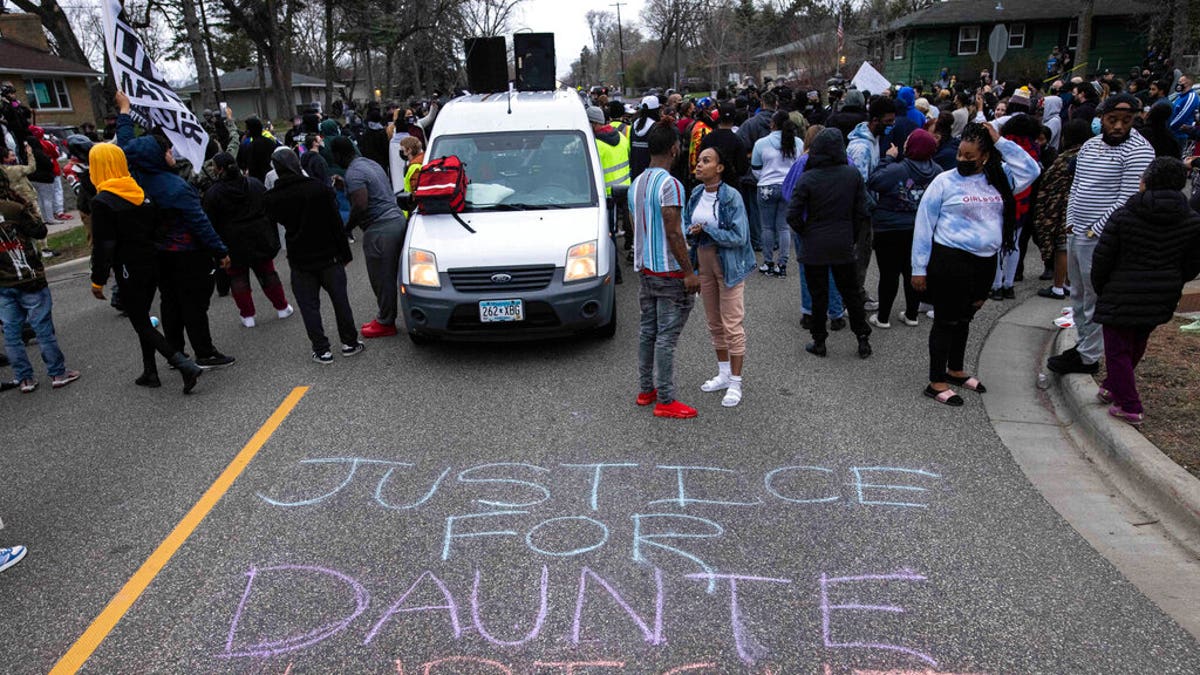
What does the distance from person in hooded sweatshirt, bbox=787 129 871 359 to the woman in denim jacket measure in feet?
3.42

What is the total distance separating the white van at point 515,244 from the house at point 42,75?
38.9 m

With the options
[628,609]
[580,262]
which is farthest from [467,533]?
[580,262]

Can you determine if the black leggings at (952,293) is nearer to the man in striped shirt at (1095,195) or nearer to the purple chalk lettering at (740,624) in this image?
the man in striped shirt at (1095,195)

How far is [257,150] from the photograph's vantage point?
11.3 meters

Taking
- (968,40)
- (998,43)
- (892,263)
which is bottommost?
(892,263)

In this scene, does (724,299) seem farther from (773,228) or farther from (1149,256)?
(773,228)

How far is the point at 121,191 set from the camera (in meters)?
5.73

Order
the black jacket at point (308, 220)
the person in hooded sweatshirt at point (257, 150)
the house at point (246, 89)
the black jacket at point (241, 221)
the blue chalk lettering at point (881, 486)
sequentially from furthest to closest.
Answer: the house at point (246, 89), the person in hooded sweatshirt at point (257, 150), the black jacket at point (241, 221), the black jacket at point (308, 220), the blue chalk lettering at point (881, 486)

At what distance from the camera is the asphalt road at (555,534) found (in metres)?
3.10

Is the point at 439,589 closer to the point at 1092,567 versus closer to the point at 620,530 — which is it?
the point at 620,530

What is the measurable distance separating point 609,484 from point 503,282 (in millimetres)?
2345

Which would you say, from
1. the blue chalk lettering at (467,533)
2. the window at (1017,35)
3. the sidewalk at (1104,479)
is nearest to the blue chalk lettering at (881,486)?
the sidewalk at (1104,479)

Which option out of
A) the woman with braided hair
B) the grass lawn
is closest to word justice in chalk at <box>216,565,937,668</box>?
the woman with braided hair

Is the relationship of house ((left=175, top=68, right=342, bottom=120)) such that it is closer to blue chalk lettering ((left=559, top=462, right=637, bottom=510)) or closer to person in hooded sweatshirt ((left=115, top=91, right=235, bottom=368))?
person in hooded sweatshirt ((left=115, top=91, right=235, bottom=368))
